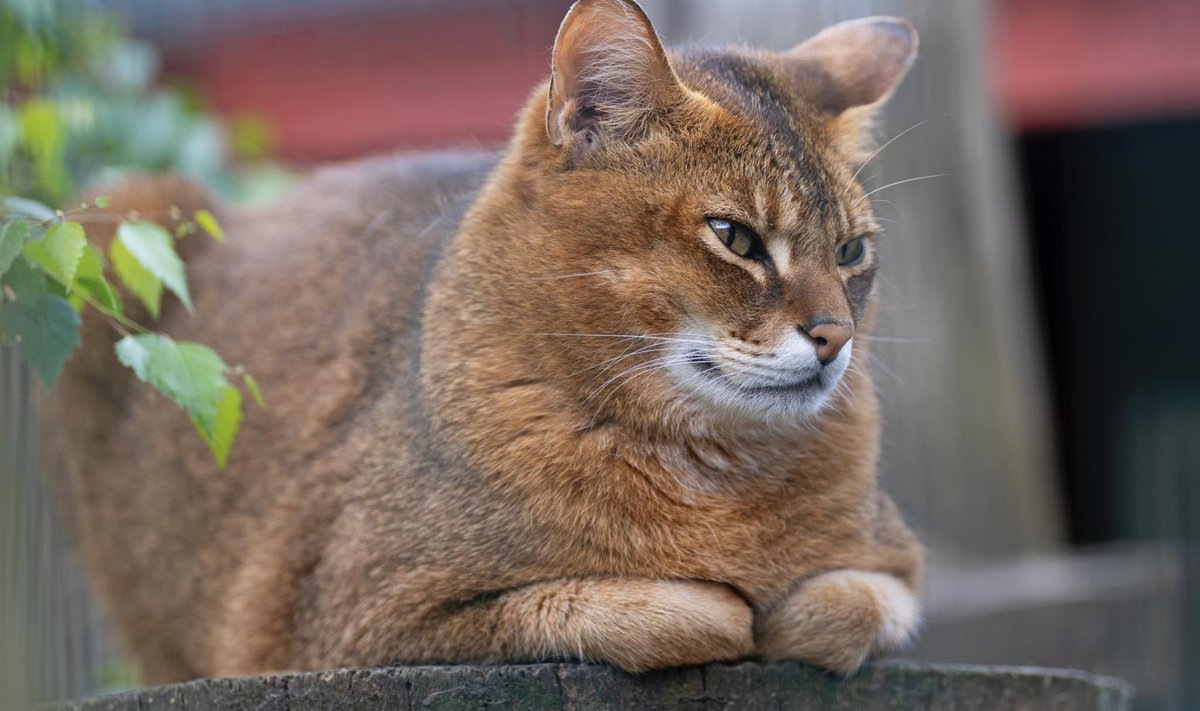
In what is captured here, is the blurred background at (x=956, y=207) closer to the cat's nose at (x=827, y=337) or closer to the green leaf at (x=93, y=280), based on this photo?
the green leaf at (x=93, y=280)

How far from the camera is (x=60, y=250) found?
107 inches

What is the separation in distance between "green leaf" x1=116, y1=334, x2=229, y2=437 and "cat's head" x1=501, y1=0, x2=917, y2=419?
0.72 m

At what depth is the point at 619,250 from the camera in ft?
10.0

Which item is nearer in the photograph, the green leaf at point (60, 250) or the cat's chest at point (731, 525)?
the green leaf at point (60, 250)

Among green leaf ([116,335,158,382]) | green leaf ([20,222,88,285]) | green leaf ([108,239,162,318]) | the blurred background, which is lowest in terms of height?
the blurred background

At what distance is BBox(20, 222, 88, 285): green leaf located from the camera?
2.70 m

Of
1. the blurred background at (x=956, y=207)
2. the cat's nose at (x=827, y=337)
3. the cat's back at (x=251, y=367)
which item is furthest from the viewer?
the blurred background at (x=956, y=207)

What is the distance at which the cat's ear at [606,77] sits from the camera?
9.87ft

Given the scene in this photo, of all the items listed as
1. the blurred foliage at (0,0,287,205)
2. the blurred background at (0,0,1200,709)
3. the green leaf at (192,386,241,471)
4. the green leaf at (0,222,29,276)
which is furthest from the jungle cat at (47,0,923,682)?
the blurred foliage at (0,0,287,205)

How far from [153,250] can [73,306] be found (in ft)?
0.74

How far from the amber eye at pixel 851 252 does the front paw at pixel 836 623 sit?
71 centimetres

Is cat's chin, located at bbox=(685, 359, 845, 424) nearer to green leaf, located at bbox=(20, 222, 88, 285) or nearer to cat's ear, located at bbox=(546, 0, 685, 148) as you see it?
cat's ear, located at bbox=(546, 0, 685, 148)

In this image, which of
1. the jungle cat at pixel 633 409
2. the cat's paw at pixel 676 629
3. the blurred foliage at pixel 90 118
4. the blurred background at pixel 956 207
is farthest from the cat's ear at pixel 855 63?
the blurred foliage at pixel 90 118

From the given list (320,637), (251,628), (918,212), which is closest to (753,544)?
(320,637)
